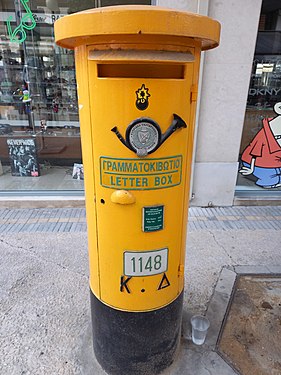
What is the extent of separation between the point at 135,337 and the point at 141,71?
1616mm

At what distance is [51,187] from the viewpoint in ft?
16.7

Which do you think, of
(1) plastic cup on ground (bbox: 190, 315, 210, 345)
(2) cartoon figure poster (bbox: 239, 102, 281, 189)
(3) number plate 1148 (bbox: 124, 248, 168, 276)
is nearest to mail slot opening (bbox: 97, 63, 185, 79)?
(3) number plate 1148 (bbox: 124, 248, 168, 276)

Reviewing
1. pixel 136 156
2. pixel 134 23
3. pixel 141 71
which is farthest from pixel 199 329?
pixel 134 23

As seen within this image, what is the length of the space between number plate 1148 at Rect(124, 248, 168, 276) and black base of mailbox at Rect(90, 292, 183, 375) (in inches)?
12.1

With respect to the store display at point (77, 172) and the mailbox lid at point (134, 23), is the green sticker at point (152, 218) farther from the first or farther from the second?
the store display at point (77, 172)

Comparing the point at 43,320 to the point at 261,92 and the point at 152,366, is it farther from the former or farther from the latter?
A: the point at 261,92

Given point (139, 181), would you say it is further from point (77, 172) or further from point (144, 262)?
point (77, 172)

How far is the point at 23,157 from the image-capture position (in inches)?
207

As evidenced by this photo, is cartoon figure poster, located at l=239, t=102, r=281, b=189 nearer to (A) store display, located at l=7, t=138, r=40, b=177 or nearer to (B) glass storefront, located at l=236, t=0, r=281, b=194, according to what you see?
(B) glass storefront, located at l=236, t=0, r=281, b=194

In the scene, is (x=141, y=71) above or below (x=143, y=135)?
above

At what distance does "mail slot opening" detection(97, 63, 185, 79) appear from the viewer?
4.79ft

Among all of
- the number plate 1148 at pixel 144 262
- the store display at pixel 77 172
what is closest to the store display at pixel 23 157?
the store display at pixel 77 172

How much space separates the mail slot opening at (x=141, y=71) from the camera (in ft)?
4.79

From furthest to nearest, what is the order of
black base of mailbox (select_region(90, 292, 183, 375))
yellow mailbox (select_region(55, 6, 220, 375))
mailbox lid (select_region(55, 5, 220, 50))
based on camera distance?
black base of mailbox (select_region(90, 292, 183, 375)) < yellow mailbox (select_region(55, 6, 220, 375)) < mailbox lid (select_region(55, 5, 220, 50))
